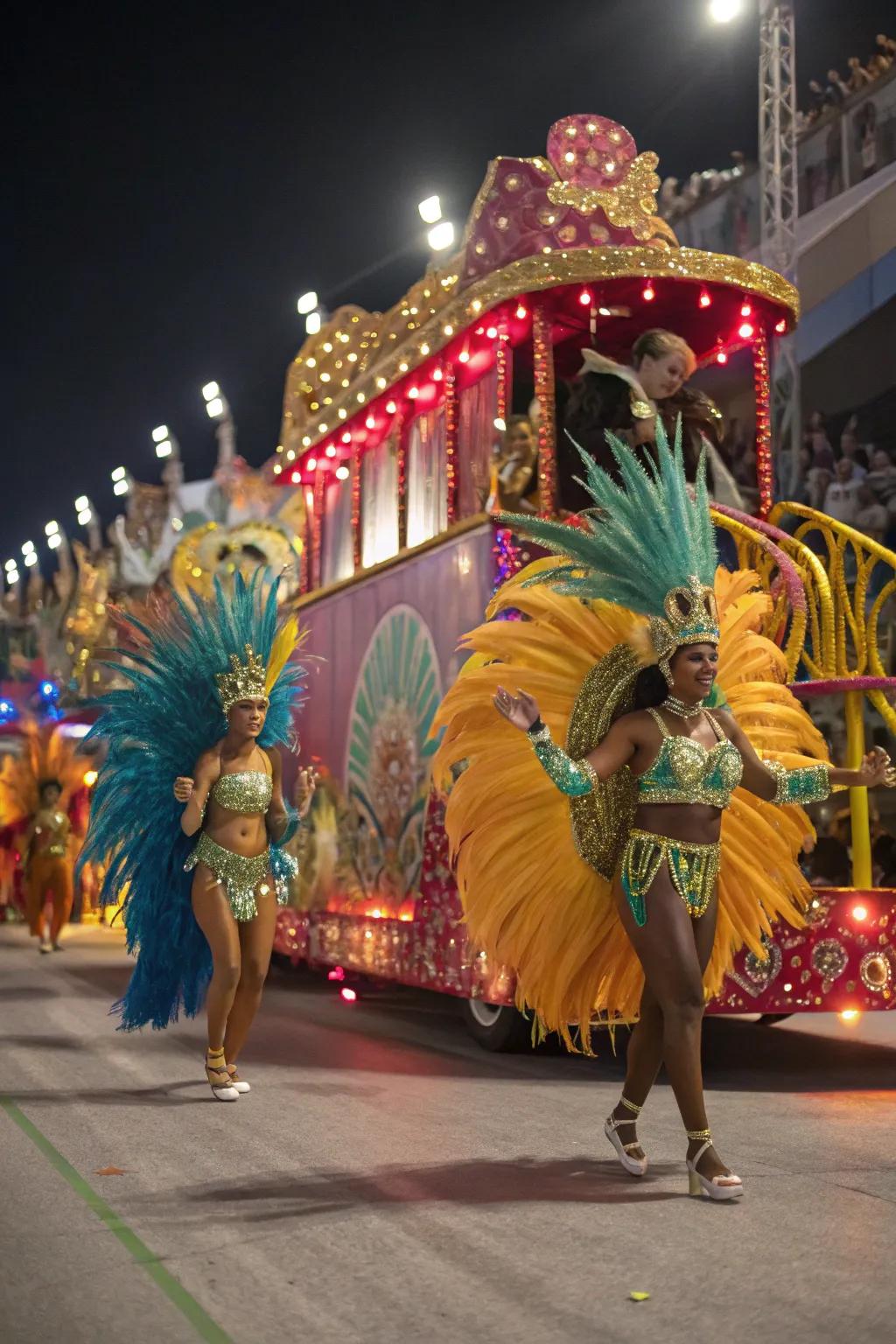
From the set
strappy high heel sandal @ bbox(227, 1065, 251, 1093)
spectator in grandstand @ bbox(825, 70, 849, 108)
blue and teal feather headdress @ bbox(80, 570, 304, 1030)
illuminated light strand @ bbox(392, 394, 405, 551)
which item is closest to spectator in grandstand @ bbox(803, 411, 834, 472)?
spectator in grandstand @ bbox(825, 70, 849, 108)

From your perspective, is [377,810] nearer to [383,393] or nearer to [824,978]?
[383,393]

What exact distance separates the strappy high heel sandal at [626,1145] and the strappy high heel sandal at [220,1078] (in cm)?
216

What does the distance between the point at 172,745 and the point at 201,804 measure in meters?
0.72

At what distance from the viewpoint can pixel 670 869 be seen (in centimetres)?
528

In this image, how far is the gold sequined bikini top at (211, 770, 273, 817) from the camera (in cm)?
772

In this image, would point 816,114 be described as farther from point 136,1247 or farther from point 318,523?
point 136,1247

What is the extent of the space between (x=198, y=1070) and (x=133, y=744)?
5.73 feet

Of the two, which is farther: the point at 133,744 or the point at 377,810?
the point at 377,810

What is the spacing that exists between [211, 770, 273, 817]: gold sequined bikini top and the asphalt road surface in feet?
4.31

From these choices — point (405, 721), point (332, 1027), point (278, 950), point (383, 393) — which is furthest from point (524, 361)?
point (278, 950)

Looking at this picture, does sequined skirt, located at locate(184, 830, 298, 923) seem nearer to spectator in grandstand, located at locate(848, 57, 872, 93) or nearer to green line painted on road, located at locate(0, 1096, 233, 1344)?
green line painted on road, located at locate(0, 1096, 233, 1344)

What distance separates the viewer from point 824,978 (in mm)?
7641

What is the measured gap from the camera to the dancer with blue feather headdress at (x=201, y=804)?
764 cm

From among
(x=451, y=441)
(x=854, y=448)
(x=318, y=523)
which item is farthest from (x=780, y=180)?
(x=451, y=441)
